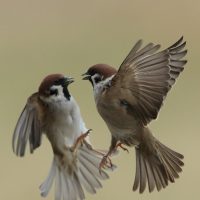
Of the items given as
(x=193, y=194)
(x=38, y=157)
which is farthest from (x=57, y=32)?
(x=193, y=194)

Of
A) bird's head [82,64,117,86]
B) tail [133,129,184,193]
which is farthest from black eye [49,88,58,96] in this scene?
tail [133,129,184,193]

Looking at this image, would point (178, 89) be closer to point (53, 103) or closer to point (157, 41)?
point (157, 41)

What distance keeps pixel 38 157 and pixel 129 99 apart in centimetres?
293

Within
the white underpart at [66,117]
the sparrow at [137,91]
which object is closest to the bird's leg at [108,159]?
the sparrow at [137,91]

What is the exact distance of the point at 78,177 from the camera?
140 inches

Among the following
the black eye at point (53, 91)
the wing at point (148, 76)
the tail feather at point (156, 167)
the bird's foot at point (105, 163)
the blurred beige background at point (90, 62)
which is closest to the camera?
the wing at point (148, 76)

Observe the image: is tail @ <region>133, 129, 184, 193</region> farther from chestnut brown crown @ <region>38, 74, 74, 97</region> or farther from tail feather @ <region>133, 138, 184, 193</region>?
chestnut brown crown @ <region>38, 74, 74, 97</region>

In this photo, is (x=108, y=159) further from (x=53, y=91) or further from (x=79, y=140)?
A: (x=53, y=91)

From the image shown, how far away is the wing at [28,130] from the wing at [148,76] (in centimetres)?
31

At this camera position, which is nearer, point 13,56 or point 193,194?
point 193,194

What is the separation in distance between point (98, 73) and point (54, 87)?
14cm

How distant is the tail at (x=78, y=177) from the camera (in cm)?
340

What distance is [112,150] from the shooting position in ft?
10.3

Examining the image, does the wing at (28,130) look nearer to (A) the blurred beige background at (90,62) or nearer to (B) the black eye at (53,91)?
(B) the black eye at (53,91)
